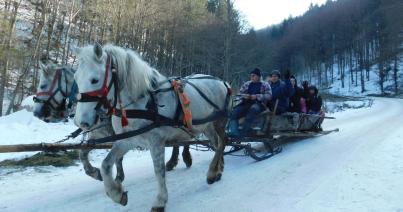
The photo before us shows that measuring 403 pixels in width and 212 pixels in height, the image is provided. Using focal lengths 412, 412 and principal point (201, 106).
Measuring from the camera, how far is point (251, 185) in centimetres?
623

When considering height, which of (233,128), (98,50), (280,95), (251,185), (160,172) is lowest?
(251,185)

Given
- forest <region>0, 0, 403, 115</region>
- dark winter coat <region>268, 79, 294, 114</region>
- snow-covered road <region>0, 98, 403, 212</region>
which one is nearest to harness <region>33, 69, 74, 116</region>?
snow-covered road <region>0, 98, 403, 212</region>

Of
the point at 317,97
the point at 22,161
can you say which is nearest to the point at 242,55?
the point at 317,97

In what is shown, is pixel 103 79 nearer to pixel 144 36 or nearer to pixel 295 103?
pixel 295 103

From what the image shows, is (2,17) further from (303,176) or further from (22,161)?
(303,176)

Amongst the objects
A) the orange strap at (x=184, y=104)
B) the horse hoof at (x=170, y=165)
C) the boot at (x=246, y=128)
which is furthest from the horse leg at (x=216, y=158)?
the boot at (x=246, y=128)

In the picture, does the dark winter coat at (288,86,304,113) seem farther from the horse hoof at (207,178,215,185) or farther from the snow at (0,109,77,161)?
the snow at (0,109,77,161)

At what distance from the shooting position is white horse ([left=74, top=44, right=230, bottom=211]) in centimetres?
453

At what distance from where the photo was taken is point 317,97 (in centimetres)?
1205

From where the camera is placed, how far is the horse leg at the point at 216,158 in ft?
20.9

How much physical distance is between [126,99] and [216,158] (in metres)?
2.21

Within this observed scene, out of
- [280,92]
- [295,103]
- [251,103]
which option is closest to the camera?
[251,103]

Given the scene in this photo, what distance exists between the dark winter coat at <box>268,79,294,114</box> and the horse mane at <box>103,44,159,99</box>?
4.87 meters

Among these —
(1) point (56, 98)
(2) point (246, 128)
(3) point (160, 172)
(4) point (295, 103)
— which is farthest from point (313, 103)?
(3) point (160, 172)
